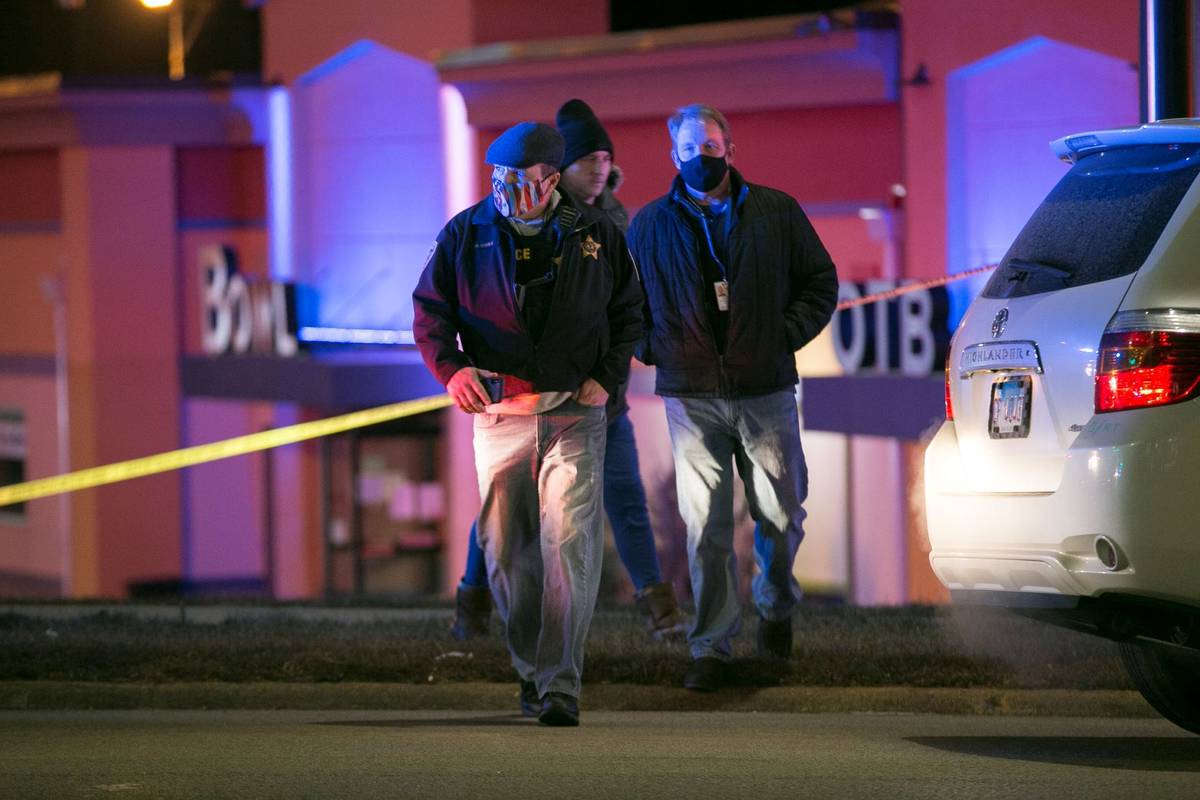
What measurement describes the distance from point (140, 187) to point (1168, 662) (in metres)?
22.1

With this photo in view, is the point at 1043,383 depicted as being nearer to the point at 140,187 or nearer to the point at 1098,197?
the point at 1098,197

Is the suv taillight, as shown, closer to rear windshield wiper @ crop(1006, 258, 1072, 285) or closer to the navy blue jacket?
rear windshield wiper @ crop(1006, 258, 1072, 285)

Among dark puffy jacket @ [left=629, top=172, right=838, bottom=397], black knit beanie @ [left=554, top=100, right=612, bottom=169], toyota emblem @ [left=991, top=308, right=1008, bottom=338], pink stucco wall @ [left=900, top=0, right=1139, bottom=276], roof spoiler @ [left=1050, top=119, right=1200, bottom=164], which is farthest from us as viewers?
pink stucco wall @ [left=900, top=0, right=1139, bottom=276]

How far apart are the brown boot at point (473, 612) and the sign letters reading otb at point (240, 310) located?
16.2 m

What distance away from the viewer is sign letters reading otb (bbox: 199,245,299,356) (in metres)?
25.1

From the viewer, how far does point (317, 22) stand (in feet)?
82.5

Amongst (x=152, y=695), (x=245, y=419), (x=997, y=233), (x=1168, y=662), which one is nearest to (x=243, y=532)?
(x=245, y=419)

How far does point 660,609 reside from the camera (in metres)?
8.87

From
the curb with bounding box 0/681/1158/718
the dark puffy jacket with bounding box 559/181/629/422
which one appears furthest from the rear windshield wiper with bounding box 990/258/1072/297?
the dark puffy jacket with bounding box 559/181/629/422

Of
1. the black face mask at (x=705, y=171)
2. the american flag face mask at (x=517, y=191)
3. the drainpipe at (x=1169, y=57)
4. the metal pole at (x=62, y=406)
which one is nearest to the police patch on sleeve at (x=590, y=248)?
the american flag face mask at (x=517, y=191)

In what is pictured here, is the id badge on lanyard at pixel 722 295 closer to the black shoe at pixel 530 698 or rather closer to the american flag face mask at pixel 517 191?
the american flag face mask at pixel 517 191

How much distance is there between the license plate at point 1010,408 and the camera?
6320 mm

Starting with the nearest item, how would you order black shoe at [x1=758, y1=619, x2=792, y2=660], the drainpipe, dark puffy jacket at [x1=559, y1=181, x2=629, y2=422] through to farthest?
black shoe at [x1=758, y1=619, x2=792, y2=660]
dark puffy jacket at [x1=559, y1=181, x2=629, y2=422]
the drainpipe

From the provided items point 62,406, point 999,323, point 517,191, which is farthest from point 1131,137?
point 62,406
